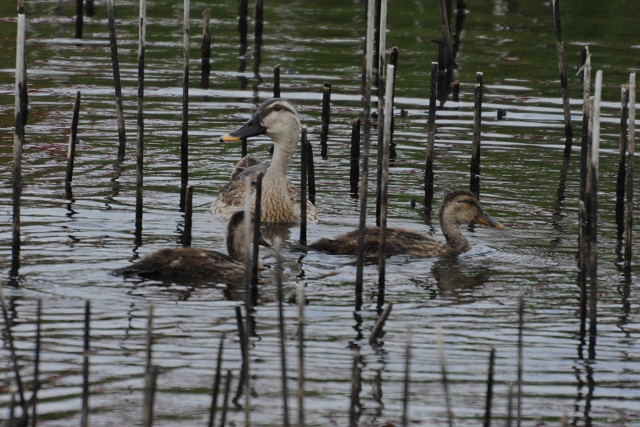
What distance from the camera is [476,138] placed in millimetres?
13250

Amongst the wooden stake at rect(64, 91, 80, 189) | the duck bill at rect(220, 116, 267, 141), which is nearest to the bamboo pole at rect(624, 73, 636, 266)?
the duck bill at rect(220, 116, 267, 141)

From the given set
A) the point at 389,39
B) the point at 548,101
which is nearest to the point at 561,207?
the point at 548,101

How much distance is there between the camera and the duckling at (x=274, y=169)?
43.2 feet

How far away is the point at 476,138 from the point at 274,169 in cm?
194

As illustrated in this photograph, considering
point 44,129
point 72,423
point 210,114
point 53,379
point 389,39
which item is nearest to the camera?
point 72,423

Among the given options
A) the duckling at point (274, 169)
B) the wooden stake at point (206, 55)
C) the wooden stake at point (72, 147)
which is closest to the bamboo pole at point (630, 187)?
the duckling at point (274, 169)

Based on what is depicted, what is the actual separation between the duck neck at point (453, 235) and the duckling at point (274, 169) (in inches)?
56.5

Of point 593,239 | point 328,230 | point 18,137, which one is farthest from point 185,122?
point 593,239

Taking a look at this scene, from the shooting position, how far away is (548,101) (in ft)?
59.5

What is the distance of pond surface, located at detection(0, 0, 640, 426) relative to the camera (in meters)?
8.03

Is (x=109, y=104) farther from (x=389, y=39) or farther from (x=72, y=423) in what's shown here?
(x=72, y=423)

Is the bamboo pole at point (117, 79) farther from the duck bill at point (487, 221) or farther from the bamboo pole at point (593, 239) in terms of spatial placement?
the bamboo pole at point (593, 239)

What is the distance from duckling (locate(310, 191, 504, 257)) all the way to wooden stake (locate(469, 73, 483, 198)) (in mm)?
1122

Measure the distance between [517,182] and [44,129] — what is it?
17.5 ft
